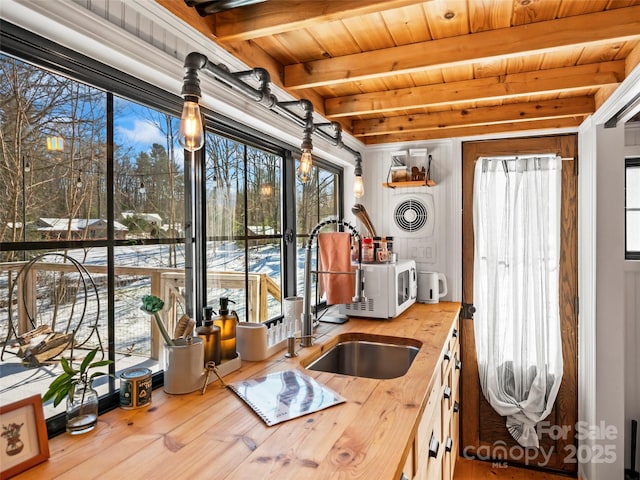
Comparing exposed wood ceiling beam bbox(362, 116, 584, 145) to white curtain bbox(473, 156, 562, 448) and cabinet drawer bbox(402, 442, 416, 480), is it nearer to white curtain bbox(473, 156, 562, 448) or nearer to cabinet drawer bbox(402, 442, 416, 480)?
white curtain bbox(473, 156, 562, 448)

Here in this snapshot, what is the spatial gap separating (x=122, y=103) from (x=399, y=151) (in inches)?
86.8

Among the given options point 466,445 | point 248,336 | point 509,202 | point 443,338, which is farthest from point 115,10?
point 466,445

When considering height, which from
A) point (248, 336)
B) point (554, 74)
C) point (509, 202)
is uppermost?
point (554, 74)

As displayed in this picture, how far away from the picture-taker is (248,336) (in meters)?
1.59

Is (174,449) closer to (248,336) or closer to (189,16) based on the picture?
(248,336)

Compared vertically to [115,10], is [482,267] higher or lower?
lower

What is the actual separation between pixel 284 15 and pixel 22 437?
54.3 inches

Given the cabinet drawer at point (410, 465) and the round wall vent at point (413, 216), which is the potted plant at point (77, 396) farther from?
the round wall vent at point (413, 216)

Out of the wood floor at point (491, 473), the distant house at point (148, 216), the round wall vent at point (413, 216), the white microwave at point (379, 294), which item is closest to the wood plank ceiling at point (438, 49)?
the distant house at point (148, 216)

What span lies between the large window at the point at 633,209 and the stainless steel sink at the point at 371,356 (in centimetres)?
183

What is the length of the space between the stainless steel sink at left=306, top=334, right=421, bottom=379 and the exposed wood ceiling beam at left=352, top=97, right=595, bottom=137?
1.48 m

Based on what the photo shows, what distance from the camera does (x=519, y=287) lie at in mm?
2789

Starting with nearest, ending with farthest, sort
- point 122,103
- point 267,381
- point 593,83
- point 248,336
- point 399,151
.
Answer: point 122,103 → point 267,381 → point 248,336 → point 593,83 → point 399,151

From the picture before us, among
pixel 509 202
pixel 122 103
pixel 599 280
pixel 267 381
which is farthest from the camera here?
pixel 509 202
